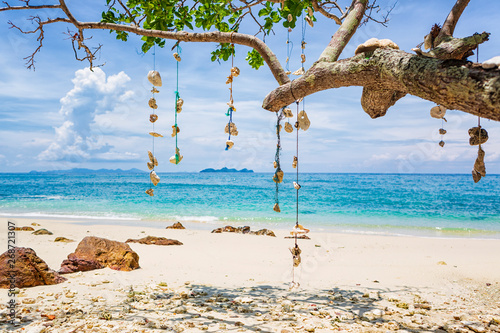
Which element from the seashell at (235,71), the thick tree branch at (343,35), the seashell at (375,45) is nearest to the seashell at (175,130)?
the seashell at (235,71)

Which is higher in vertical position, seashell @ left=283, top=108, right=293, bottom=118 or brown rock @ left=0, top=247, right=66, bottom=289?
seashell @ left=283, top=108, right=293, bottom=118

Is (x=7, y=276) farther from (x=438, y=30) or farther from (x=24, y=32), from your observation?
(x=438, y=30)

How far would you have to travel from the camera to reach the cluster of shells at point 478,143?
2.06 meters

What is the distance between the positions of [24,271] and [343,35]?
4688 mm

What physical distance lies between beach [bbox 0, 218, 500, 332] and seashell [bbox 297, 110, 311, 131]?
6.42 ft

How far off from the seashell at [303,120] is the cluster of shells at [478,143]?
1.20 meters

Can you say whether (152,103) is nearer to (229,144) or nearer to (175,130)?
(175,130)

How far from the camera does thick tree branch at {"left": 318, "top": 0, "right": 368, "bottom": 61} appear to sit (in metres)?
2.68

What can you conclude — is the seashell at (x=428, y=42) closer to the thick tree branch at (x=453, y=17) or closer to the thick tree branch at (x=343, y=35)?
the thick tree branch at (x=453, y=17)

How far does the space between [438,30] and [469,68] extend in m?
0.86

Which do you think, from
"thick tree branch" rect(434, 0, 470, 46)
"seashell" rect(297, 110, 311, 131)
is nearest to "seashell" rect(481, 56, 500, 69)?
"thick tree branch" rect(434, 0, 470, 46)

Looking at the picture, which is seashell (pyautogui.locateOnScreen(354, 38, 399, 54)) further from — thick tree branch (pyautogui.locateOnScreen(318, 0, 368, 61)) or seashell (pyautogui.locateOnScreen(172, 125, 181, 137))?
seashell (pyautogui.locateOnScreen(172, 125, 181, 137))

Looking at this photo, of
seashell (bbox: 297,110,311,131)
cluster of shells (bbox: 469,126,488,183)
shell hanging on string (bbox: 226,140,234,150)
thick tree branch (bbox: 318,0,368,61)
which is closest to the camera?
cluster of shells (bbox: 469,126,488,183)

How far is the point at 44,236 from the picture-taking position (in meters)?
8.75
